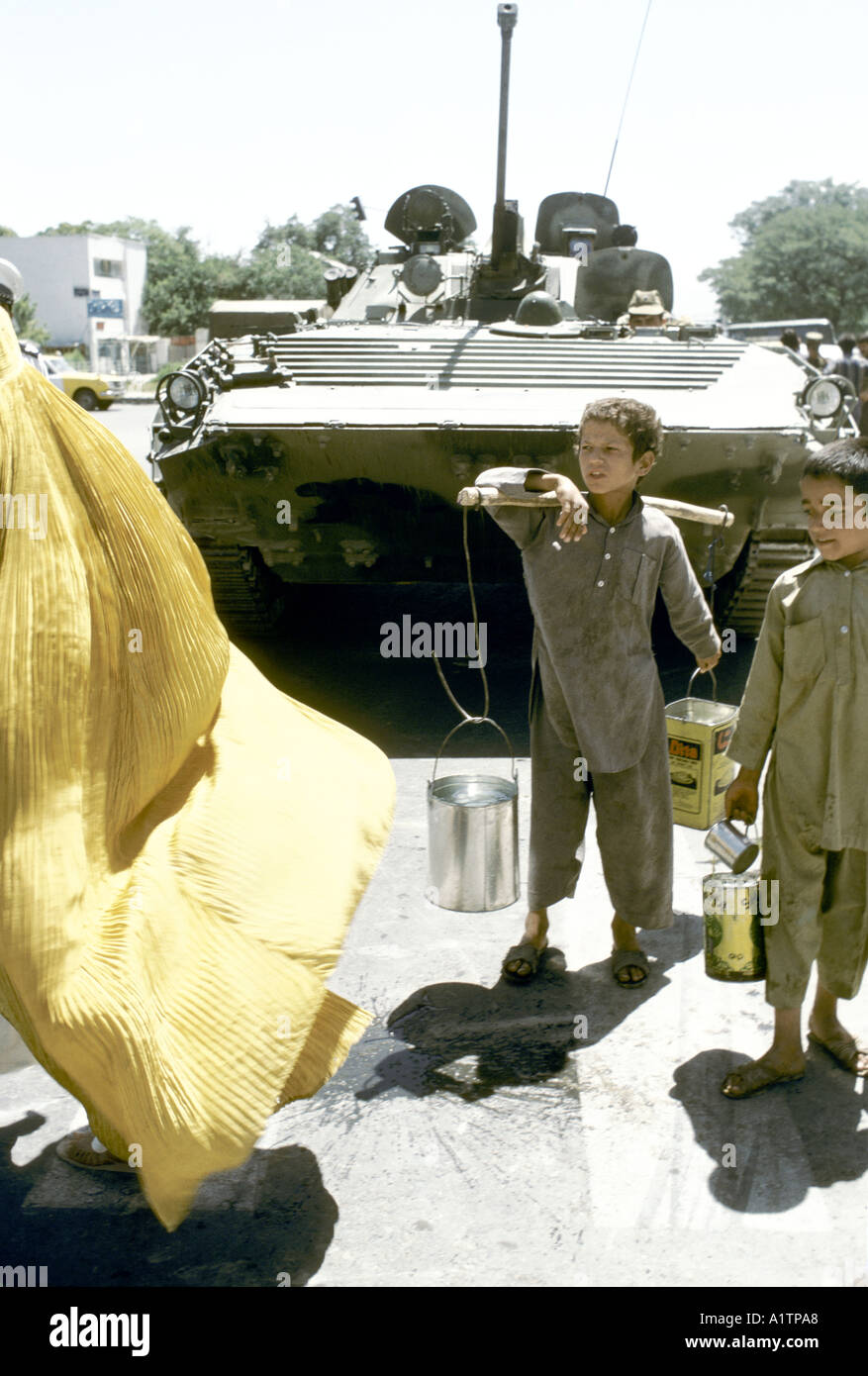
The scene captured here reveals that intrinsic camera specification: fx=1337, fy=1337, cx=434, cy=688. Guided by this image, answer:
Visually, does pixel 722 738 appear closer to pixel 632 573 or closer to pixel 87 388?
pixel 632 573

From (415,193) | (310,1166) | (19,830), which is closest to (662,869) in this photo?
(310,1166)

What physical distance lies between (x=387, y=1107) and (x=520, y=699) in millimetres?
3437

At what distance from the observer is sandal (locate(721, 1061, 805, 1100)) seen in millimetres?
3014

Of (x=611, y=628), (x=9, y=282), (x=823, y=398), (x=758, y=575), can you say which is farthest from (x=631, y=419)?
(x=9, y=282)

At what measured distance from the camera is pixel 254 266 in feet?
178

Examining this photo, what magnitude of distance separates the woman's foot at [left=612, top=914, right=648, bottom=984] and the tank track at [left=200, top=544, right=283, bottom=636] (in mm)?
3185

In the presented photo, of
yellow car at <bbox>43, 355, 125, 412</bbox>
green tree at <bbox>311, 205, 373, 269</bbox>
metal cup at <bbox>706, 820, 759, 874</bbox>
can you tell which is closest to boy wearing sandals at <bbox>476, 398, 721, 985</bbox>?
metal cup at <bbox>706, 820, 759, 874</bbox>

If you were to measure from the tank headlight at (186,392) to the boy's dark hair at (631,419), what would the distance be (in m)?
3.16

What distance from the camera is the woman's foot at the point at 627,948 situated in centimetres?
358

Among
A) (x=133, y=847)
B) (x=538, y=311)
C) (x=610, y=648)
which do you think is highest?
(x=538, y=311)

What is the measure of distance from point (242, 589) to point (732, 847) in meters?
3.95

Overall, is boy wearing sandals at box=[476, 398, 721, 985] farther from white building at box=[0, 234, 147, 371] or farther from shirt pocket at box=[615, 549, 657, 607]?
white building at box=[0, 234, 147, 371]


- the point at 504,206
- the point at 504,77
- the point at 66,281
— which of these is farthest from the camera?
the point at 66,281

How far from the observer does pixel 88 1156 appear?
277 cm
